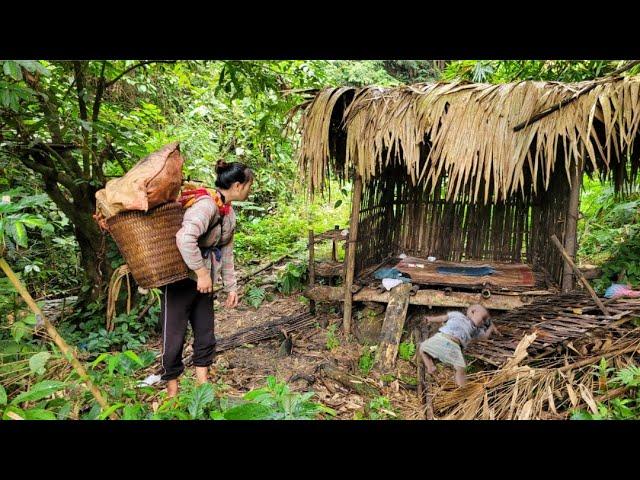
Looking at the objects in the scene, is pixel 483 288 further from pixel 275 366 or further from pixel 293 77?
pixel 293 77

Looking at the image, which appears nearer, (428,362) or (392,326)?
(428,362)

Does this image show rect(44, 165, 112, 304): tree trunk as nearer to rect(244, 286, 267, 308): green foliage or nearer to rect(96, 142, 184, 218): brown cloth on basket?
rect(244, 286, 267, 308): green foliage

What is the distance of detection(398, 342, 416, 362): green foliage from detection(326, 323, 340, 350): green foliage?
2.47 ft

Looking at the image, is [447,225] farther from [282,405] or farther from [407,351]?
[282,405]

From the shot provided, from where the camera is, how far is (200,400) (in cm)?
154

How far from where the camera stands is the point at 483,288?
17.5 feet

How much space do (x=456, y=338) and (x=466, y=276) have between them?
6.15 feet

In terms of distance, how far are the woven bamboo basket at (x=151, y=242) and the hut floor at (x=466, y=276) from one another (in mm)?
3679

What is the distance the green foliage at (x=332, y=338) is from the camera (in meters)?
5.11

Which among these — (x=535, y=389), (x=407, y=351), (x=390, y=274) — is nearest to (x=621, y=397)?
(x=535, y=389)

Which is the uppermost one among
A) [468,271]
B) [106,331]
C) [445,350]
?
[468,271]

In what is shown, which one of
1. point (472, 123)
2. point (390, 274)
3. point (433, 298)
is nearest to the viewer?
point (472, 123)

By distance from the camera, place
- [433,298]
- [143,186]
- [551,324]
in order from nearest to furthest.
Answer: [143,186], [551,324], [433,298]
